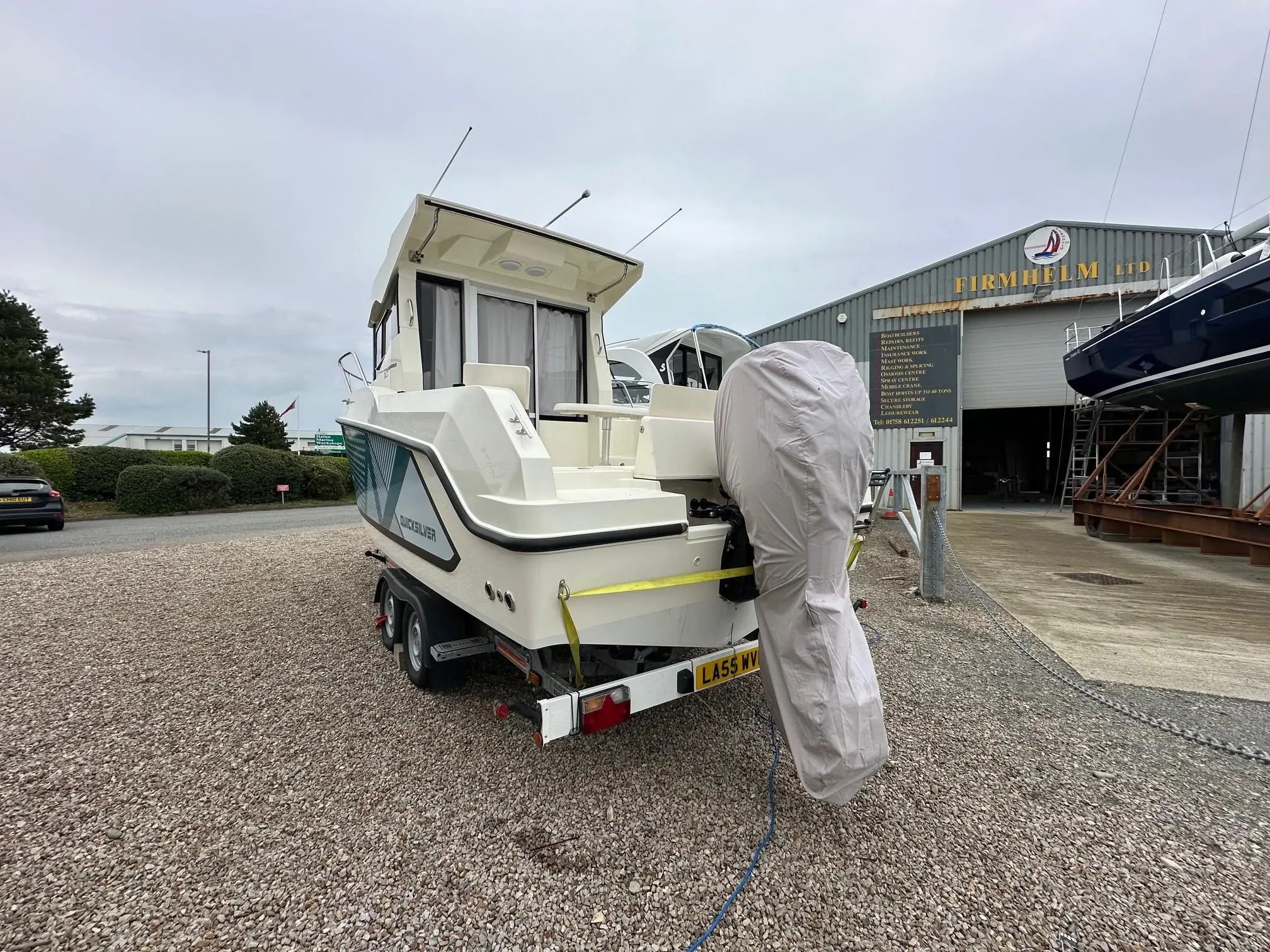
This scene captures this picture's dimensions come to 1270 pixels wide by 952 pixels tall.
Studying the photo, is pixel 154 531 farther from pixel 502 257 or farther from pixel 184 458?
pixel 502 257

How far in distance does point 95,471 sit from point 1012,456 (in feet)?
109

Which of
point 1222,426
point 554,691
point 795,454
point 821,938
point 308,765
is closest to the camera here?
point 821,938

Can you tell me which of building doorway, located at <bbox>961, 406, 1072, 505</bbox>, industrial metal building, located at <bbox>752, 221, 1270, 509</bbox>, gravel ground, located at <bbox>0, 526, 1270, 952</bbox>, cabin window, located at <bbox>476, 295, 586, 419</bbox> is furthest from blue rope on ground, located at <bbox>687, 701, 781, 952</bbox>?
building doorway, located at <bbox>961, 406, 1072, 505</bbox>

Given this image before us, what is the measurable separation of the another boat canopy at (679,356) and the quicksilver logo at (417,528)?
446 cm

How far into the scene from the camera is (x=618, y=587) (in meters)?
2.21

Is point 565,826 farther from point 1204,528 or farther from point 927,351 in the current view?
point 927,351

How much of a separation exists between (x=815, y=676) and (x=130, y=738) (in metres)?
3.23

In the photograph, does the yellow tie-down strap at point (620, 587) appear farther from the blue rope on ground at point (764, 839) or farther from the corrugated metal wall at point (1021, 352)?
the corrugated metal wall at point (1021, 352)

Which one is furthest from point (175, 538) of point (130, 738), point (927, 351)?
point (927, 351)

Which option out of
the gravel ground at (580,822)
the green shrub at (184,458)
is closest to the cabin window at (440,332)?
the gravel ground at (580,822)

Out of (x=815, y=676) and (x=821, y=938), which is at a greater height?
(x=815, y=676)

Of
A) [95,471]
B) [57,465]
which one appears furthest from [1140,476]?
[57,465]

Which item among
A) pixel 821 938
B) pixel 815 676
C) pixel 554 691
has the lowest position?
pixel 821 938

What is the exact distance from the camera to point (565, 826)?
216 cm
